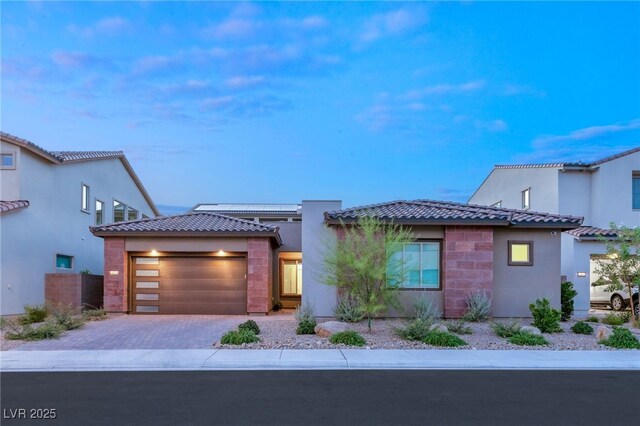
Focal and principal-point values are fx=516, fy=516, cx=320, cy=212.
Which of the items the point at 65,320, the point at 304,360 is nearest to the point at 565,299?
the point at 304,360

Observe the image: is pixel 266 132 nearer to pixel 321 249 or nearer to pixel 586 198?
pixel 321 249

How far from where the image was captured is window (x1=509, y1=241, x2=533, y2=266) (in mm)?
17469

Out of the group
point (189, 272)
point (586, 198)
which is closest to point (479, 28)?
point (586, 198)

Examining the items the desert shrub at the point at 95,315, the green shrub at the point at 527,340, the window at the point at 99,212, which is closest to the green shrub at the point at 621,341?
the green shrub at the point at 527,340

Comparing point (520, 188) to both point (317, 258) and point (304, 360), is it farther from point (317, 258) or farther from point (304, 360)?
point (304, 360)

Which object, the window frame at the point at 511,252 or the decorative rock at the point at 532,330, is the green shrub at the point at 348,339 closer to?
the decorative rock at the point at 532,330

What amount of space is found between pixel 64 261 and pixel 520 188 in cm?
2213

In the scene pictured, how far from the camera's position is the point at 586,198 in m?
23.4

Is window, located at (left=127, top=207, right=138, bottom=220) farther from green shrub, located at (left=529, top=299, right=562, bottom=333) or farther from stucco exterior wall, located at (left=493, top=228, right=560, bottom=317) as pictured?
green shrub, located at (left=529, top=299, right=562, bottom=333)

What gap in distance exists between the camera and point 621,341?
13320 millimetres

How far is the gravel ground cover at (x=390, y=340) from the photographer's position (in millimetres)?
12836

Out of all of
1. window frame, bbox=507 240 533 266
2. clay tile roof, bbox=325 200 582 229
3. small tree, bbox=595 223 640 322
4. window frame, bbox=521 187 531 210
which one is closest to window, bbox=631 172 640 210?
window frame, bbox=521 187 531 210

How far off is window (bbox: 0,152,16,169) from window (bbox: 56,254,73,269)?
4.37 metres

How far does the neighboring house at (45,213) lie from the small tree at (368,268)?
37.5 feet
